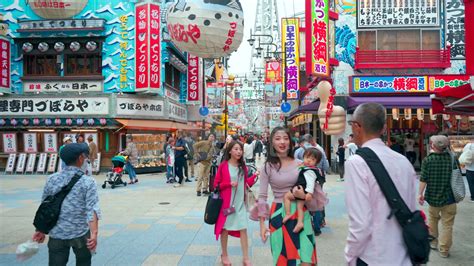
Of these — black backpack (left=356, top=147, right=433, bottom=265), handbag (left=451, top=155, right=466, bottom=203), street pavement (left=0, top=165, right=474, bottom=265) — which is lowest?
street pavement (left=0, top=165, right=474, bottom=265)

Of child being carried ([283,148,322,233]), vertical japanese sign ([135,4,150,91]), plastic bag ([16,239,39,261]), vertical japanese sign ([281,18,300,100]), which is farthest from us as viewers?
vertical japanese sign ([281,18,300,100])

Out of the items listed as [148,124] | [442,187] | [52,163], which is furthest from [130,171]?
[442,187]

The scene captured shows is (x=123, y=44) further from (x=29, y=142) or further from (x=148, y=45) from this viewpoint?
(x=29, y=142)

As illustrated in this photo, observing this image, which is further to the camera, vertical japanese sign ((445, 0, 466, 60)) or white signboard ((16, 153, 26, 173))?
white signboard ((16, 153, 26, 173))

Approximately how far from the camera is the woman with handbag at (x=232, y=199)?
5082mm

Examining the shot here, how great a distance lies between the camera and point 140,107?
1939 cm

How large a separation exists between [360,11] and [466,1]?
11.8m

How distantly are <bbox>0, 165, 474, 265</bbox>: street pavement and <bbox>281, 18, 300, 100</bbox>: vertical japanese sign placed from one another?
13414 millimetres

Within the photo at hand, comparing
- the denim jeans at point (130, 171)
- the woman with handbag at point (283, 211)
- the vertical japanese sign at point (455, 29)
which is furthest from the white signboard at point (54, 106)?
the woman with handbag at point (283, 211)

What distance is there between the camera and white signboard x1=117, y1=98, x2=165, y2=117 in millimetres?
18875

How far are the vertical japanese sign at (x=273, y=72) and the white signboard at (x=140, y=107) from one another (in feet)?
41.5

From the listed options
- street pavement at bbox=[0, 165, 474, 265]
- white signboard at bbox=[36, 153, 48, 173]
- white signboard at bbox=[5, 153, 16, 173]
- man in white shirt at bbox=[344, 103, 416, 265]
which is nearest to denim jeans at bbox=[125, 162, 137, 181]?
street pavement at bbox=[0, 165, 474, 265]

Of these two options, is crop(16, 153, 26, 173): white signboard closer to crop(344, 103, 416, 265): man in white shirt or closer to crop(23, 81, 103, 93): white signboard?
crop(23, 81, 103, 93): white signboard

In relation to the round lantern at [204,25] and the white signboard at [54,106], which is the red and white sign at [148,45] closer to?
the white signboard at [54,106]
